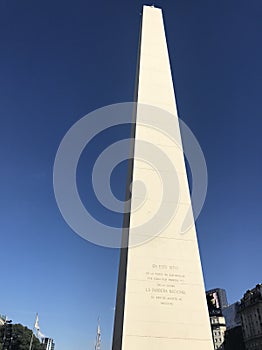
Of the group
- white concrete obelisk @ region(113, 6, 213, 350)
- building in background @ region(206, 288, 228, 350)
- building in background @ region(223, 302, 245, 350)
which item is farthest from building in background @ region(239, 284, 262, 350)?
white concrete obelisk @ region(113, 6, 213, 350)

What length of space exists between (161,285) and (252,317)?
60.4m

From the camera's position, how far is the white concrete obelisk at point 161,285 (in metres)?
10.9

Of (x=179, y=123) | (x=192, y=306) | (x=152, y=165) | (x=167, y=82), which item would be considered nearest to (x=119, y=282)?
(x=192, y=306)

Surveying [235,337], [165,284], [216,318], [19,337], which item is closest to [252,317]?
[235,337]

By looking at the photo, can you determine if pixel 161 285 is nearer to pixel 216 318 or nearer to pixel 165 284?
pixel 165 284

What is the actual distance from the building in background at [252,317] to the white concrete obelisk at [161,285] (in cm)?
5509

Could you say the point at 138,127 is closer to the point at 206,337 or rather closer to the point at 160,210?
the point at 160,210

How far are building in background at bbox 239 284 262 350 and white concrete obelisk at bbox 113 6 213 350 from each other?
5509 centimetres

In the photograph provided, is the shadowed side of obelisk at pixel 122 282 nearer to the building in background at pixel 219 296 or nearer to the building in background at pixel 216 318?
the building in background at pixel 216 318

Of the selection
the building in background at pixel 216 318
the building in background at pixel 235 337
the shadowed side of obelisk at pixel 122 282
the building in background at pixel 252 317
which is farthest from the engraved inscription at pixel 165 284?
the building in background at pixel 216 318

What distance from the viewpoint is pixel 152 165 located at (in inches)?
600

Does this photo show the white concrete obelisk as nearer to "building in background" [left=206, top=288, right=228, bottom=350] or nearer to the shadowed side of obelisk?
the shadowed side of obelisk

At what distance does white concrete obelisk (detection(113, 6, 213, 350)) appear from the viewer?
10.9 m

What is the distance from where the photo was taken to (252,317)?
2512 inches
